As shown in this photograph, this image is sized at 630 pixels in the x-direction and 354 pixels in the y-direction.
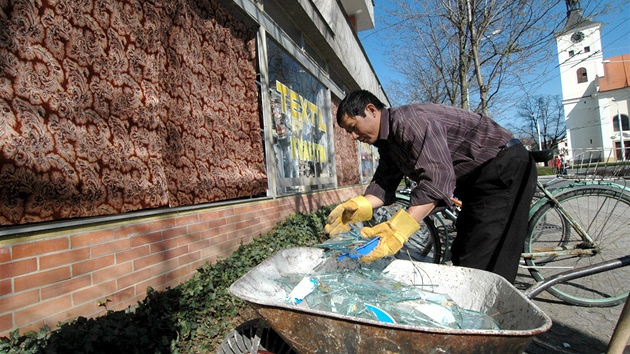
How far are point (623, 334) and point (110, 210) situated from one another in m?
2.72

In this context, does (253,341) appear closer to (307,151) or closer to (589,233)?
(589,233)

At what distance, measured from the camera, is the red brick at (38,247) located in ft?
5.94

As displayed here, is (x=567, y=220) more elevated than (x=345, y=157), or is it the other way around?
(x=345, y=157)

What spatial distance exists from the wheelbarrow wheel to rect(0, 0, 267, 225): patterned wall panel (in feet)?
4.24

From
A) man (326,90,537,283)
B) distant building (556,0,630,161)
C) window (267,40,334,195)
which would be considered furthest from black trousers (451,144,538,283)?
distant building (556,0,630,161)

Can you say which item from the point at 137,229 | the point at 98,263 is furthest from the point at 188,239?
the point at 98,263

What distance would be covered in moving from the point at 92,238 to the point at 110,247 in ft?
0.48

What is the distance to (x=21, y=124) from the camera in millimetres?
1893

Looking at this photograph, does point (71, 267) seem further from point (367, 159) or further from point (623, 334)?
point (367, 159)

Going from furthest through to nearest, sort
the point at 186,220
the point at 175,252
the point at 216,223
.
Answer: the point at 216,223
the point at 186,220
the point at 175,252

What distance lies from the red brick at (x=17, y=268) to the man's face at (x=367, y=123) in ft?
6.15

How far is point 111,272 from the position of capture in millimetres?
2305

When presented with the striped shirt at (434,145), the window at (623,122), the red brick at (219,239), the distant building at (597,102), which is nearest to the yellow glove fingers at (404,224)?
the striped shirt at (434,145)

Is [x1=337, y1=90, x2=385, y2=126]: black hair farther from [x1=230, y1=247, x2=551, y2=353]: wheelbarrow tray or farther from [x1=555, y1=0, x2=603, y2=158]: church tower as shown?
[x1=555, y1=0, x2=603, y2=158]: church tower
